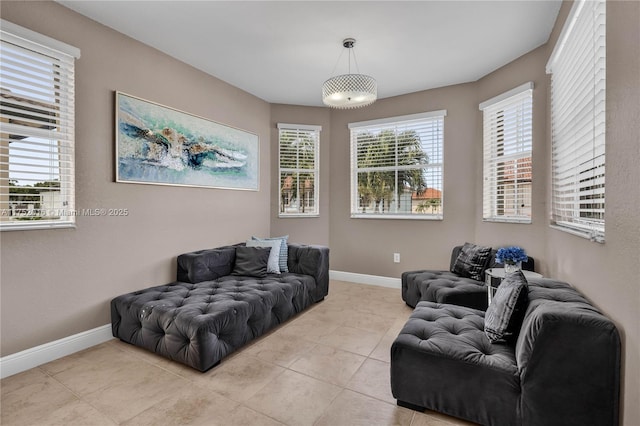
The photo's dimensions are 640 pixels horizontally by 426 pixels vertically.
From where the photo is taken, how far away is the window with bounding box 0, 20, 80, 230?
80.8 inches

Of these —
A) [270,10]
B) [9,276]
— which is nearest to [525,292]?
[270,10]

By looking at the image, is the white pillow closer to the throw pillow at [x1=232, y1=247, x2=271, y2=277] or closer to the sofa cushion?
the throw pillow at [x1=232, y1=247, x2=271, y2=277]

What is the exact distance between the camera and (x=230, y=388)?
1912 millimetres

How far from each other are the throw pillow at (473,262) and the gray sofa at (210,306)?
1.52 meters

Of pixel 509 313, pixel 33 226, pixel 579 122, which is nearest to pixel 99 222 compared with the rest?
pixel 33 226

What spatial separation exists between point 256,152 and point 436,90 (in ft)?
8.22

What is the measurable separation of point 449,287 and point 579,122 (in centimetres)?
165

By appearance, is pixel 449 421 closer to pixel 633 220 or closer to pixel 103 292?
pixel 633 220

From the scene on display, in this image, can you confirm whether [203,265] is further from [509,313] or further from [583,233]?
[583,233]

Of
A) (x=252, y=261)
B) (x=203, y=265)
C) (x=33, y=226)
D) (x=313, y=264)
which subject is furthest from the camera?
(x=313, y=264)

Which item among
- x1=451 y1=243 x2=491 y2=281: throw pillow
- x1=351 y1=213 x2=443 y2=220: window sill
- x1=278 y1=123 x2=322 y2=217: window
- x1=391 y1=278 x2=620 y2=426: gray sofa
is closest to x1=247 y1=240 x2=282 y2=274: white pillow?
x1=278 y1=123 x2=322 y2=217: window

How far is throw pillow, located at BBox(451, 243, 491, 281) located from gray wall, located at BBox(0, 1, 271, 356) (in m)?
2.86

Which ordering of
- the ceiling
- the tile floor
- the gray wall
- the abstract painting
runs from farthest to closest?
1. the abstract painting
2. the ceiling
3. the gray wall
4. the tile floor

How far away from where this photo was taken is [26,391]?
6.19ft
